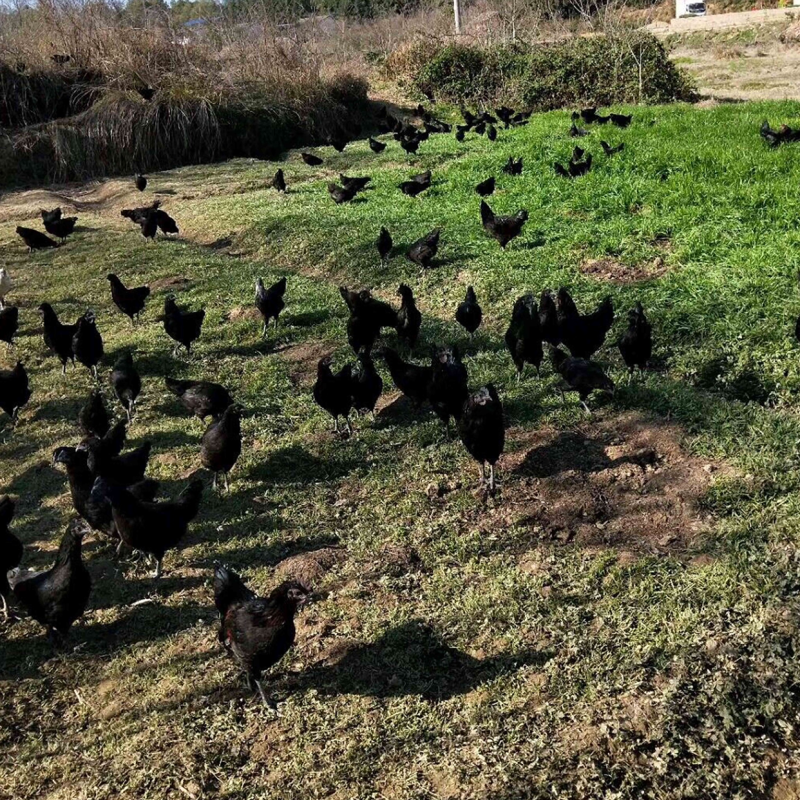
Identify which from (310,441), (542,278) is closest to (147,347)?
(310,441)

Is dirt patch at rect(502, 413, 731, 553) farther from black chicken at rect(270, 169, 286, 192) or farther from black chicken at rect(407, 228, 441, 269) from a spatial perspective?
black chicken at rect(270, 169, 286, 192)

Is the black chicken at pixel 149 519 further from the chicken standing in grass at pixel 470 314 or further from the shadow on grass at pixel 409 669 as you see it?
the chicken standing in grass at pixel 470 314

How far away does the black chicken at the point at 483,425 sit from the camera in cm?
504

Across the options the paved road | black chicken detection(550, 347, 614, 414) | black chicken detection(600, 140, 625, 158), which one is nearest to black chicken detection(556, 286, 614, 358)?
black chicken detection(550, 347, 614, 414)

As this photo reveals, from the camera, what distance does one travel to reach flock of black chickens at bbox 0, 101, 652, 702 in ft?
13.4

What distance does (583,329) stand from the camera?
6516 millimetres

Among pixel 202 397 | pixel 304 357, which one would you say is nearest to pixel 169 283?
pixel 304 357

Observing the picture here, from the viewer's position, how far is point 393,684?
389 cm

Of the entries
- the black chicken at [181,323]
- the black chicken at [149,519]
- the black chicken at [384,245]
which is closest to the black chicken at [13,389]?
the black chicken at [181,323]

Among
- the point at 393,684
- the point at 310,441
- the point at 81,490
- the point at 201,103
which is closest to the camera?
the point at 393,684

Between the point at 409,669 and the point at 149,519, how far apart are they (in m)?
1.88

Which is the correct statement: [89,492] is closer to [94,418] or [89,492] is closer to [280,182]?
[94,418]

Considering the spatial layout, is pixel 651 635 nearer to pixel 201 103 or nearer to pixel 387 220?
pixel 387 220

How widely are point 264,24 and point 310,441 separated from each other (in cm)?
2273
